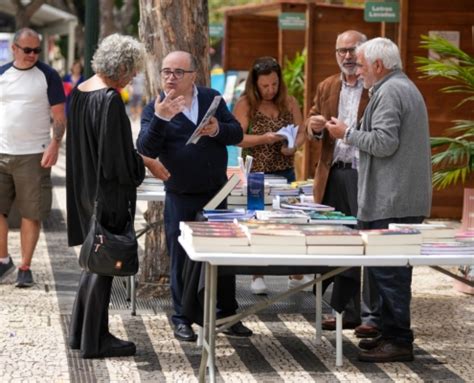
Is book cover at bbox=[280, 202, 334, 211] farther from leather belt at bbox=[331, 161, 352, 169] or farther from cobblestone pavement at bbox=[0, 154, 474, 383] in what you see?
cobblestone pavement at bbox=[0, 154, 474, 383]

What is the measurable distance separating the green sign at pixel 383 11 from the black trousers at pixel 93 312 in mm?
7421

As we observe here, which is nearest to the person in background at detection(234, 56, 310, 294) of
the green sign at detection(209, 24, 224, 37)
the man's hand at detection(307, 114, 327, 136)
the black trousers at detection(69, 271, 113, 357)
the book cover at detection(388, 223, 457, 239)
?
the man's hand at detection(307, 114, 327, 136)

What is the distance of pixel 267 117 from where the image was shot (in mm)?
9062

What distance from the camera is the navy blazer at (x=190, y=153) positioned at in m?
7.48

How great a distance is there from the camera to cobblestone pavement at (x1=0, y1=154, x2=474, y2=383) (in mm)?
6785

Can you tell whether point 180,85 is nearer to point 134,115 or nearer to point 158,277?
point 158,277

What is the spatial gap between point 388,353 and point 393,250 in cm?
111

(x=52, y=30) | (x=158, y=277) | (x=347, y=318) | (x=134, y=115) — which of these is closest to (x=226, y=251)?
(x=347, y=318)

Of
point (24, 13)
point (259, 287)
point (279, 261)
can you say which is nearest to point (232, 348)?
point (279, 261)

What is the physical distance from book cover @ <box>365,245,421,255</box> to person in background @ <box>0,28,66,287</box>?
152 inches

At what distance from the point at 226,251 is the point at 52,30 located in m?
20.7

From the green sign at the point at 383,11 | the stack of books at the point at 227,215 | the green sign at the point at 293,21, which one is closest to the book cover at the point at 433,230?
the stack of books at the point at 227,215

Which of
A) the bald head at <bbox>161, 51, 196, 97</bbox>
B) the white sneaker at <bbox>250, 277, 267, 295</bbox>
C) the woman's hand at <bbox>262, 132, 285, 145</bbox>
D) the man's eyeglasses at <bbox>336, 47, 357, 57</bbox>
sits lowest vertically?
the white sneaker at <bbox>250, 277, 267, 295</bbox>

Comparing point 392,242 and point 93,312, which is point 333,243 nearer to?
point 392,242
